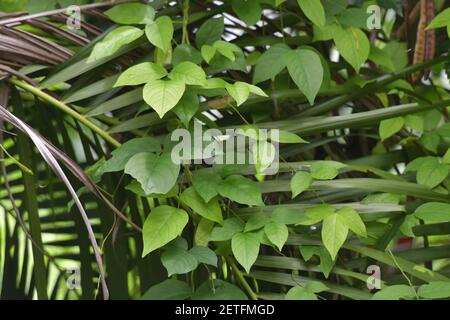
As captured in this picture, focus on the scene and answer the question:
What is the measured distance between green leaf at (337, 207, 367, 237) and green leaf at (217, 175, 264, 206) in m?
0.12

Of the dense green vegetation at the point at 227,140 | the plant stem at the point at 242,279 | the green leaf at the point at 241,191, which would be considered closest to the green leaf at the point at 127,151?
the dense green vegetation at the point at 227,140

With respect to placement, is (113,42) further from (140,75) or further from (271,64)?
(271,64)

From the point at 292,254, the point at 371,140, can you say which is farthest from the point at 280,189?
the point at 371,140

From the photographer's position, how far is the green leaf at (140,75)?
39.3 inches

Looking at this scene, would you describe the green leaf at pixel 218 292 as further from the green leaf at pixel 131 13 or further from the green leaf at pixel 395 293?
the green leaf at pixel 131 13

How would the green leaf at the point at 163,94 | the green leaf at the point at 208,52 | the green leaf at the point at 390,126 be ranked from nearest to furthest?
the green leaf at the point at 163,94 < the green leaf at the point at 208,52 < the green leaf at the point at 390,126

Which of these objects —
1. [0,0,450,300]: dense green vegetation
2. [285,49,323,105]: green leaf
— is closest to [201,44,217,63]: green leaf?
[0,0,450,300]: dense green vegetation

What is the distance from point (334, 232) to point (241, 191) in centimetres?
14

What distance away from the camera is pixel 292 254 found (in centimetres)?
116

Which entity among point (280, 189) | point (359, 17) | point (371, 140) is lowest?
point (280, 189)

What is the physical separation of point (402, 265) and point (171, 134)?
0.38m

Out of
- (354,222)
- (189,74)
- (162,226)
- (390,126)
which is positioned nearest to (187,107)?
(189,74)

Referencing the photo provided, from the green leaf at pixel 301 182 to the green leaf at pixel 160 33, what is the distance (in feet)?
0.84
